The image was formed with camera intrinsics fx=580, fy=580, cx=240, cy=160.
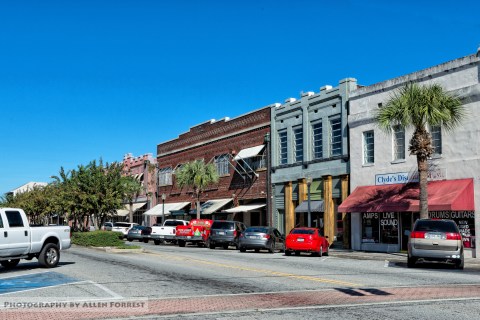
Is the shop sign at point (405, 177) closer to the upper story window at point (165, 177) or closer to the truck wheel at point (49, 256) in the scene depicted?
the truck wheel at point (49, 256)

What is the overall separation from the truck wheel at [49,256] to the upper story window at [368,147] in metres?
20.4

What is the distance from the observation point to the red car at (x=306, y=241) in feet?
89.9

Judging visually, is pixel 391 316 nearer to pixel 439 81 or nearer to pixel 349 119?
pixel 439 81

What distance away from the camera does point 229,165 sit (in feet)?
162

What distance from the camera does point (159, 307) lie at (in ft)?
34.2

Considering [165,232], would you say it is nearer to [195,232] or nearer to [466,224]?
[195,232]

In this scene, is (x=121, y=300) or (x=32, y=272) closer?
(x=121, y=300)

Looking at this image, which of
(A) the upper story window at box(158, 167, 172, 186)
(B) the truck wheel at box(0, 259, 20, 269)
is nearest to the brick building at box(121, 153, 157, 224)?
(A) the upper story window at box(158, 167, 172, 186)

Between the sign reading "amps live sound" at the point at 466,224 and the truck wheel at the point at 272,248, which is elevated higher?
the sign reading "amps live sound" at the point at 466,224

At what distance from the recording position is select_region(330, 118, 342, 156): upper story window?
120 ft

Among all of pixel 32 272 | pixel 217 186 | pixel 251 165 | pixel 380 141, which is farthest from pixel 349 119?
pixel 32 272

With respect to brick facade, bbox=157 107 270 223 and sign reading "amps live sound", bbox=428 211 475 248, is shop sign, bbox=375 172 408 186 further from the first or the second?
brick facade, bbox=157 107 270 223

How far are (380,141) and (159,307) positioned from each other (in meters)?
24.5

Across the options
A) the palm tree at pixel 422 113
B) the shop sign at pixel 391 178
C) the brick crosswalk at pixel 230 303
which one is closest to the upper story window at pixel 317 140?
the shop sign at pixel 391 178
